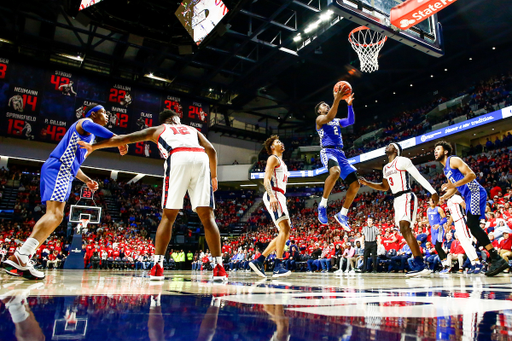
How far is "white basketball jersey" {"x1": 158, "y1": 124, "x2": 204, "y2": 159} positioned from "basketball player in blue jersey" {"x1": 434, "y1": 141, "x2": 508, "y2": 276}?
119 inches

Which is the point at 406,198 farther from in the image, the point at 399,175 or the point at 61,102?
the point at 61,102

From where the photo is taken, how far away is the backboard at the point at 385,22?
7.28m

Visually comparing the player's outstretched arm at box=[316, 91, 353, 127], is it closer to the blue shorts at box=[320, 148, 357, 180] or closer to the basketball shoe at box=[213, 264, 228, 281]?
the blue shorts at box=[320, 148, 357, 180]

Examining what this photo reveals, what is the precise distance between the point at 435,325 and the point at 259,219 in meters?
22.8

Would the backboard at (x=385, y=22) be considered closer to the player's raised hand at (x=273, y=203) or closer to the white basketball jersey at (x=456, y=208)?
the white basketball jersey at (x=456, y=208)

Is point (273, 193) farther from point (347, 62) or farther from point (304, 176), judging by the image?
point (304, 176)

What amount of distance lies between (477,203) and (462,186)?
0.93 feet

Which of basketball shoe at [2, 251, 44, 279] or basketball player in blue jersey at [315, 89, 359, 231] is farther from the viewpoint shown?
basketball player in blue jersey at [315, 89, 359, 231]

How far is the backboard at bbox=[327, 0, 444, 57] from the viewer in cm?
728

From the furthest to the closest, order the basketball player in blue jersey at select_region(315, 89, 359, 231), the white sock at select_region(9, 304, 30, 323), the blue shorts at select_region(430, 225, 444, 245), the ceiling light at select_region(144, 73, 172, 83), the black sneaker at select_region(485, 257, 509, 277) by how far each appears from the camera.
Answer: the ceiling light at select_region(144, 73, 172, 83)
the blue shorts at select_region(430, 225, 444, 245)
the basketball player in blue jersey at select_region(315, 89, 359, 231)
the black sneaker at select_region(485, 257, 509, 277)
the white sock at select_region(9, 304, 30, 323)

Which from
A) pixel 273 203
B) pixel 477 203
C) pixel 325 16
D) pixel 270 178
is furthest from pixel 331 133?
pixel 325 16

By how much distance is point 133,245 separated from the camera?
15.0 meters

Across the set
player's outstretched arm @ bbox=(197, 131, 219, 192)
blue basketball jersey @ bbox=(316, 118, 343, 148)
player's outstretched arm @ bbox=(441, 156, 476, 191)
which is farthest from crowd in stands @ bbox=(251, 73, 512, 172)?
player's outstretched arm @ bbox=(197, 131, 219, 192)

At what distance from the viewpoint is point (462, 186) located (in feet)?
14.8
